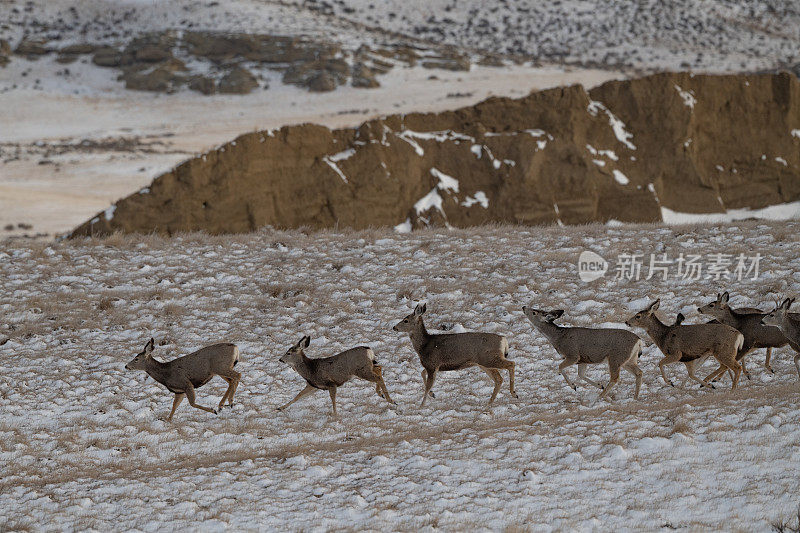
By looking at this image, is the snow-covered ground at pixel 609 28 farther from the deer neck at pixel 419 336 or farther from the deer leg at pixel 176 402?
the deer leg at pixel 176 402

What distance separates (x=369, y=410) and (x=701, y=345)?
13.2 feet

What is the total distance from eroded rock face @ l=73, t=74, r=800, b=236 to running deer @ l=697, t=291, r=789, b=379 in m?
14.6

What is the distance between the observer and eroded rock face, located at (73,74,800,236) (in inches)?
928

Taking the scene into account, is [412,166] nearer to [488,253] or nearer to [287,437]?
[488,253]

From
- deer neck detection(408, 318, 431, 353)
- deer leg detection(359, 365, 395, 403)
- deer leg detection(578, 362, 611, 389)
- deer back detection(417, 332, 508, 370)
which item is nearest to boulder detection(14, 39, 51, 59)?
deer neck detection(408, 318, 431, 353)

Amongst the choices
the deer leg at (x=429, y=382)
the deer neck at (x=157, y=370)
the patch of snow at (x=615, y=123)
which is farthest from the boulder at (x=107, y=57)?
the deer leg at (x=429, y=382)

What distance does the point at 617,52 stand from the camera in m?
72.2

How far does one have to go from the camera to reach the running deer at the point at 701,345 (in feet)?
29.8

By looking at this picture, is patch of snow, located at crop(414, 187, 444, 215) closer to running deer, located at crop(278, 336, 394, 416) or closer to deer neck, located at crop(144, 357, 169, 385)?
running deer, located at crop(278, 336, 394, 416)

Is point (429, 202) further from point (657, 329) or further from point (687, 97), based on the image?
point (657, 329)

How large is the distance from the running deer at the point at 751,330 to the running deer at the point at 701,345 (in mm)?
491

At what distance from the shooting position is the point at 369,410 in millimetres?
9719

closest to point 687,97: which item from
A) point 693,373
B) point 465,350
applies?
point 693,373

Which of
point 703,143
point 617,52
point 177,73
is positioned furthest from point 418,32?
point 703,143
